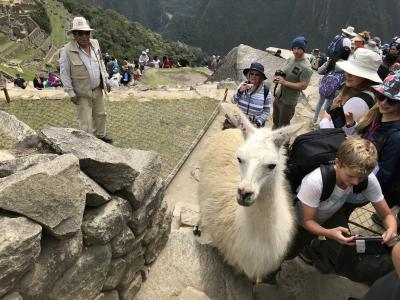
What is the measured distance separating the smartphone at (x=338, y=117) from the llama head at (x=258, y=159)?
1.14 metres

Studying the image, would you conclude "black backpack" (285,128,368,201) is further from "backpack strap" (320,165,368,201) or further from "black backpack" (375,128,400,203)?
"black backpack" (375,128,400,203)

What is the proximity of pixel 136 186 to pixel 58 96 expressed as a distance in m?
5.85

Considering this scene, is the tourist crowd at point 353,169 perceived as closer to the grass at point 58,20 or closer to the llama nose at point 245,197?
the llama nose at point 245,197

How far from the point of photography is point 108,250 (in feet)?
8.82

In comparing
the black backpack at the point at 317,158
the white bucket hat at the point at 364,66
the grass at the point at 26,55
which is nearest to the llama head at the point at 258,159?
the black backpack at the point at 317,158

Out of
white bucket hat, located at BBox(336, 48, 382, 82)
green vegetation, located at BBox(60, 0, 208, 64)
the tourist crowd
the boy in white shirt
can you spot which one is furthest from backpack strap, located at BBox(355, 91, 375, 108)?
green vegetation, located at BBox(60, 0, 208, 64)

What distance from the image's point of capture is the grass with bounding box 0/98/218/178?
666 cm

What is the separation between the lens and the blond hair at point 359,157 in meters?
2.57

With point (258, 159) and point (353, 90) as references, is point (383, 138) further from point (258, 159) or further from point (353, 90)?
point (258, 159)

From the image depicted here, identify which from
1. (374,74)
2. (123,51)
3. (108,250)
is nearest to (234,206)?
(108,250)

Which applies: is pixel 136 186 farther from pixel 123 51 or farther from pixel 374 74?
pixel 123 51

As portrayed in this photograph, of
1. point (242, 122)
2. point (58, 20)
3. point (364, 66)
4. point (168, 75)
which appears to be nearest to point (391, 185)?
point (364, 66)

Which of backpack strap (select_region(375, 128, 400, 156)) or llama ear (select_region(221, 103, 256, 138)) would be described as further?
backpack strap (select_region(375, 128, 400, 156))

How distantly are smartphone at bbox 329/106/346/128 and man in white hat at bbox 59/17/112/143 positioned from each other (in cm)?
323
